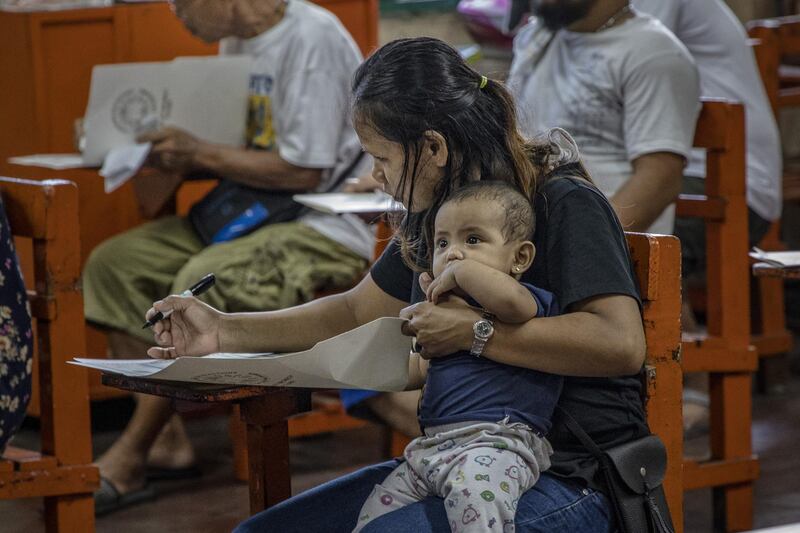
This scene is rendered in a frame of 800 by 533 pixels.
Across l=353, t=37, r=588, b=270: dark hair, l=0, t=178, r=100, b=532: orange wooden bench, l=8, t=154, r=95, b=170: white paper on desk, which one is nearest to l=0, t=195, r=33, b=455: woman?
l=0, t=178, r=100, b=532: orange wooden bench

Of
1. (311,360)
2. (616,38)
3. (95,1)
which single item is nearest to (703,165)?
(616,38)

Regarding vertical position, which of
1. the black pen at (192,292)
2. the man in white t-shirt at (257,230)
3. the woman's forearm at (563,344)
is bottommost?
the man in white t-shirt at (257,230)

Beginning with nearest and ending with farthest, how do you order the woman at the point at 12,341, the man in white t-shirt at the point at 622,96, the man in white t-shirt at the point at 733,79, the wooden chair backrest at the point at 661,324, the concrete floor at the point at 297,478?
the wooden chair backrest at the point at 661,324
the woman at the point at 12,341
the man in white t-shirt at the point at 622,96
the concrete floor at the point at 297,478
the man in white t-shirt at the point at 733,79

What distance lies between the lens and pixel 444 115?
2016 mm

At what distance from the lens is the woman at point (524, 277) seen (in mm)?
1889

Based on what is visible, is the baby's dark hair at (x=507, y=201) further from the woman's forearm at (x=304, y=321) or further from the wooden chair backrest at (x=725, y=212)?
the wooden chair backrest at (x=725, y=212)

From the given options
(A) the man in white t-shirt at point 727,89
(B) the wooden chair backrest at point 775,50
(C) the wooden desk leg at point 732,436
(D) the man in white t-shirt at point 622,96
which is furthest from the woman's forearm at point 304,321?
(B) the wooden chair backrest at point 775,50

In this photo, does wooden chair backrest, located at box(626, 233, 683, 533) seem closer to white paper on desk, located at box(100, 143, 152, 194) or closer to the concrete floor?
the concrete floor

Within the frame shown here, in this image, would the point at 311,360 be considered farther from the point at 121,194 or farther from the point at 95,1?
the point at 95,1

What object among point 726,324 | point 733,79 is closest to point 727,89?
point 733,79

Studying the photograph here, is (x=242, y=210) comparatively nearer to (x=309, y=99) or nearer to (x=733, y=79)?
(x=309, y=99)

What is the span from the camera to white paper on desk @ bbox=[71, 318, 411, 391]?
190 centimetres

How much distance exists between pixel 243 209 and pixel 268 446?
6.78 ft

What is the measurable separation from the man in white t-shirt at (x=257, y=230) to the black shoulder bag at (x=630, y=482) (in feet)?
6.89
